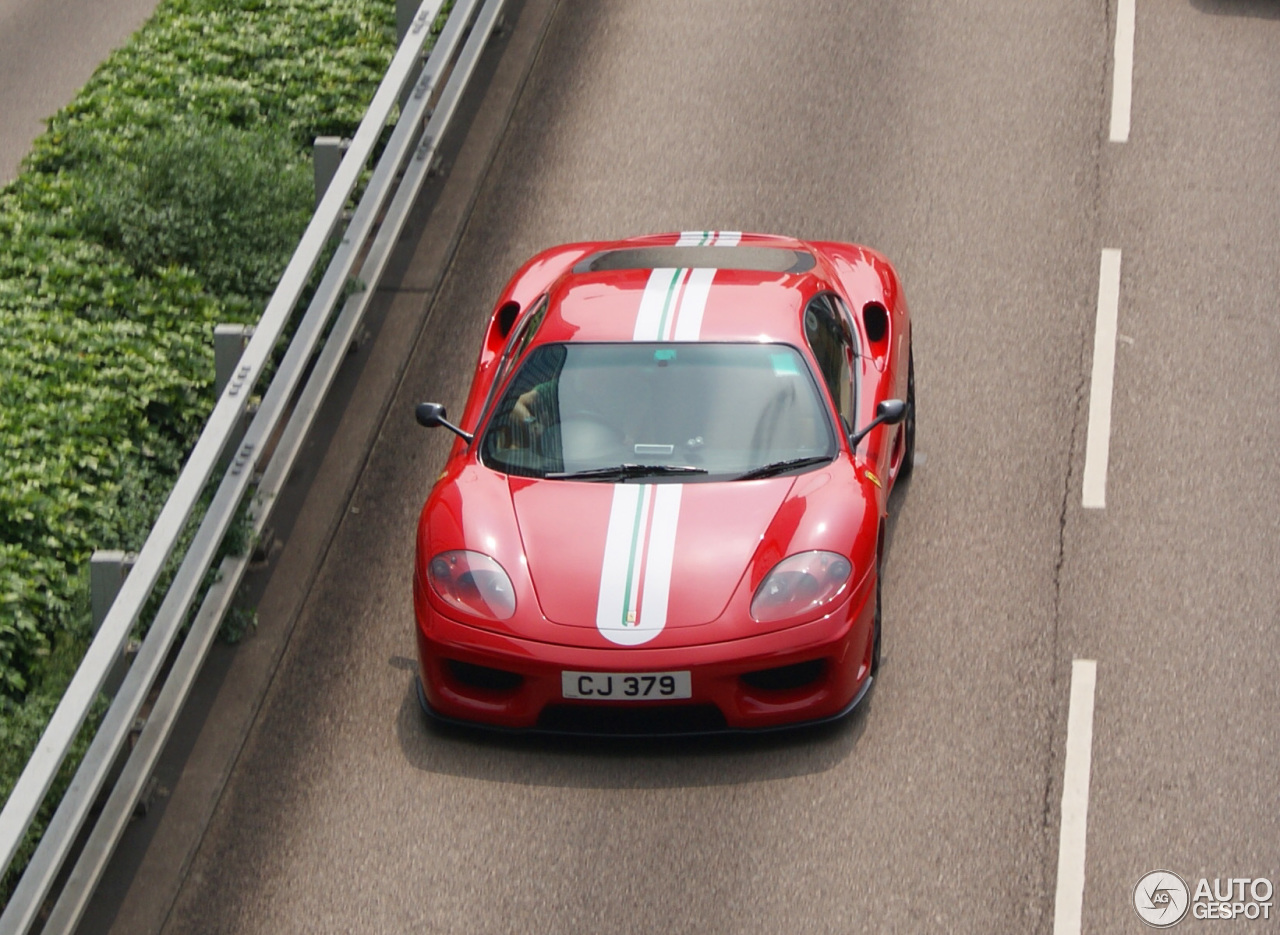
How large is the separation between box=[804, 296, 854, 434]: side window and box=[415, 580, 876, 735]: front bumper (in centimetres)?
112

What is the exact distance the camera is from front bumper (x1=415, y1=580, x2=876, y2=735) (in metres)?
7.41

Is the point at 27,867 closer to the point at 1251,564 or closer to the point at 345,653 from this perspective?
the point at 345,653

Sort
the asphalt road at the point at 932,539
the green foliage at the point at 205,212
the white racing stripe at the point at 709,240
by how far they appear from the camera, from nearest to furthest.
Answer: the asphalt road at the point at 932,539 → the white racing stripe at the point at 709,240 → the green foliage at the point at 205,212

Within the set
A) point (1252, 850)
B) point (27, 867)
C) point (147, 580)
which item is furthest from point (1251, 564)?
point (27, 867)

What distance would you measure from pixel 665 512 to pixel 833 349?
4.84ft

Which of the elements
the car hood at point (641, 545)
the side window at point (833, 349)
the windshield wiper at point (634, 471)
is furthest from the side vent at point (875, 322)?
the windshield wiper at point (634, 471)

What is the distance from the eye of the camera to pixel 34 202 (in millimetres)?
11789

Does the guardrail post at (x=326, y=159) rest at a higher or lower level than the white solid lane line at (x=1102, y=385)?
higher

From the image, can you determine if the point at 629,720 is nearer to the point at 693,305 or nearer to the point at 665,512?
the point at 665,512

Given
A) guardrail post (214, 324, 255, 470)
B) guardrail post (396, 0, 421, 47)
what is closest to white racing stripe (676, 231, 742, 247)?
guardrail post (214, 324, 255, 470)

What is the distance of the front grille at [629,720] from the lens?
24.8 ft

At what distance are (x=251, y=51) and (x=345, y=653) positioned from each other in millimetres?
6684

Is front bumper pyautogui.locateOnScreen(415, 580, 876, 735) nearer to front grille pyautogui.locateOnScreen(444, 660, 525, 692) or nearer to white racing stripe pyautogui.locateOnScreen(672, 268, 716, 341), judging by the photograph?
front grille pyautogui.locateOnScreen(444, 660, 525, 692)

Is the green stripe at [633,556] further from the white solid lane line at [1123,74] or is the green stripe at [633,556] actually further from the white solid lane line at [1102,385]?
the white solid lane line at [1123,74]
